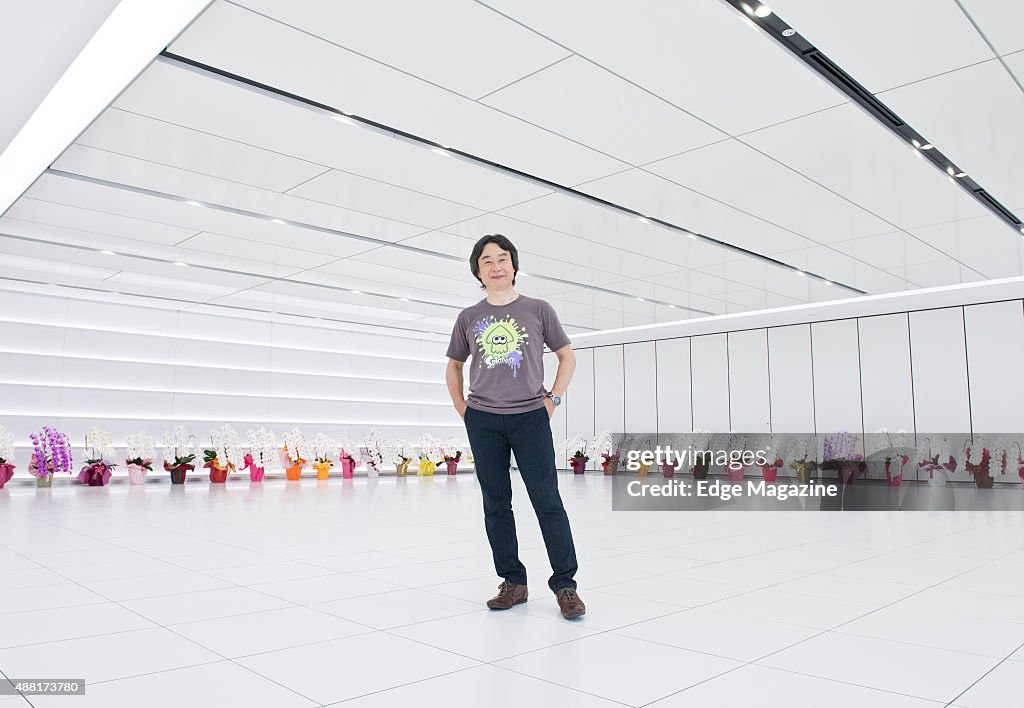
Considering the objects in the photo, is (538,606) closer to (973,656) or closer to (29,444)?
(973,656)

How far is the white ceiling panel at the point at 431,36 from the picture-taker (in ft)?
13.3

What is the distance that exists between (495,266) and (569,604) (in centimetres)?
159

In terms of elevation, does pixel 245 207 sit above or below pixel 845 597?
above

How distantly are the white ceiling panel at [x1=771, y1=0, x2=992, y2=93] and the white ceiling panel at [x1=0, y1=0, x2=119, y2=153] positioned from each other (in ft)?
12.7

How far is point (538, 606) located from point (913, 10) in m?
3.76

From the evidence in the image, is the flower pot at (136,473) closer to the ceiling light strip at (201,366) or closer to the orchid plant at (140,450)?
the orchid plant at (140,450)

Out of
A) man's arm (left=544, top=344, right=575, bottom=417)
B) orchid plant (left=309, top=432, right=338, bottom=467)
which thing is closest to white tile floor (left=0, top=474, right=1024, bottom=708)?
man's arm (left=544, top=344, right=575, bottom=417)

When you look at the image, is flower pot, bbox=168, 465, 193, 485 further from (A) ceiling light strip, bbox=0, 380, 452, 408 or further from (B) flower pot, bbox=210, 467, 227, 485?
(A) ceiling light strip, bbox=0, 380, 452, 408

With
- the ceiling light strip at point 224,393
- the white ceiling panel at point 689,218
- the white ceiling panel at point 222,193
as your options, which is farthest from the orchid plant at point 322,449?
the white ceiling panel at point 689,218

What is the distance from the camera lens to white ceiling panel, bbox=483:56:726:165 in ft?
16.0

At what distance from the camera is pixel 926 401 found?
1386 cm

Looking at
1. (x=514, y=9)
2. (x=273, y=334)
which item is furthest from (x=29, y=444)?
(x=514, y=9)

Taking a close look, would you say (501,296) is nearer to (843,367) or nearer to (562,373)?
(562,373)

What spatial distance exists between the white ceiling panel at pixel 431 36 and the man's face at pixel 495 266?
1483mm
